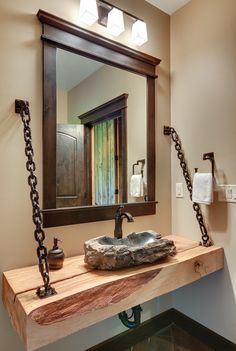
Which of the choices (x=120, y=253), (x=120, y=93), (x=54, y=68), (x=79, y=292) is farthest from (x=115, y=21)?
(x=79, y=292)

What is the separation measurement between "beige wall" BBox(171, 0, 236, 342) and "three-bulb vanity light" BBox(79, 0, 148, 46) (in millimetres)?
426

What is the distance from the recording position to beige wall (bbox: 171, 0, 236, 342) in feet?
5.51

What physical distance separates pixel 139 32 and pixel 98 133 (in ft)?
2.77

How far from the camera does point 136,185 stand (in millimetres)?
1917

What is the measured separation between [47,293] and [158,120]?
61.7 inches

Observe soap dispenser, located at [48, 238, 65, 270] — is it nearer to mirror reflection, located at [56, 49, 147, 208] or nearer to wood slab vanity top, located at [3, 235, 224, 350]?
wood slab vanity top, located at [3, 235, 224, 350]

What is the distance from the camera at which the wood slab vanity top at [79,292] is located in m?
0.95

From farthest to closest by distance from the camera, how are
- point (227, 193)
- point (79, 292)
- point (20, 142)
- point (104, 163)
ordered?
1. point (104, 163)
2. point (227, 193)
3. point (20, 142)
4. point (79, 292)

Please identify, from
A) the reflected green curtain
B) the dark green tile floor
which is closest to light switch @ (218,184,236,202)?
the reflected green curtain

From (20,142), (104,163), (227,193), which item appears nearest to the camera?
(20,142)

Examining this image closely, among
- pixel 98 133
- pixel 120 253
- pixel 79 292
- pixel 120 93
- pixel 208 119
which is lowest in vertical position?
pixel 79 292

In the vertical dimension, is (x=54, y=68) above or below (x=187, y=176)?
above

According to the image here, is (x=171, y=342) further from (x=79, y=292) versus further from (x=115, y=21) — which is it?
(x=115, y=21)

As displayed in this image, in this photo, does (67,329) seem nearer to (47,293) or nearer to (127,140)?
(47,293)
